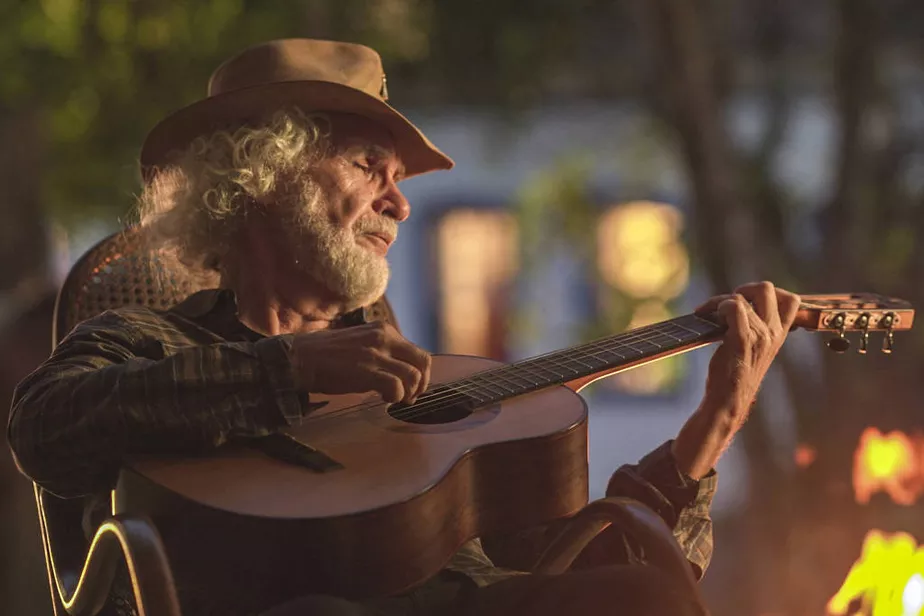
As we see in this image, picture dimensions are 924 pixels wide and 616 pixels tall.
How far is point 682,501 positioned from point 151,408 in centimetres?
103

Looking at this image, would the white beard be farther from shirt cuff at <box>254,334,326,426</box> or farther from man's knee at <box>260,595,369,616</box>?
man's knee at <box>260,595,369,616</box>

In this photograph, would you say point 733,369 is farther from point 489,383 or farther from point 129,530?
point 129,530

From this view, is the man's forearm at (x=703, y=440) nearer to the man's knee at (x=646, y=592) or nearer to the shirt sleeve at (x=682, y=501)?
the shirt sleeve at (x=682, y=501)

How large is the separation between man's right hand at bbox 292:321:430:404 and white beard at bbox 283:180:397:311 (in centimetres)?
37

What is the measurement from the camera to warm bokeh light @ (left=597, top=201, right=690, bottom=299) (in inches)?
214

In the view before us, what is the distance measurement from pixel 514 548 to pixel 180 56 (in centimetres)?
277

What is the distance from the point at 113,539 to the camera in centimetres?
142

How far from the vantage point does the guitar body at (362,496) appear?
4.22 ft

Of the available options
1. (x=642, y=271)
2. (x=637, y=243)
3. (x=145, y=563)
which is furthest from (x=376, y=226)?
(x=642, y=271)

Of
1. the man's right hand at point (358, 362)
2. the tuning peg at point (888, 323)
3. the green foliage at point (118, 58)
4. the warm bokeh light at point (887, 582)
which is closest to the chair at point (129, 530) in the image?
the man's right hand at point (358, 362)

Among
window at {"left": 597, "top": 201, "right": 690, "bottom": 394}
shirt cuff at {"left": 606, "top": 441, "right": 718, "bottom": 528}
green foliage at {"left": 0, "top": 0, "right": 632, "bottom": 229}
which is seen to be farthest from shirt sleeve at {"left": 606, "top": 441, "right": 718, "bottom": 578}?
window at {"left": 597, "top": 201, "right": 690, "bottom": 394}

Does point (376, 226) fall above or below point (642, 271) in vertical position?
above

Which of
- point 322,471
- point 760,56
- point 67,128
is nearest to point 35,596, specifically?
point 67,128

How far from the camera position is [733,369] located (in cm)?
178
